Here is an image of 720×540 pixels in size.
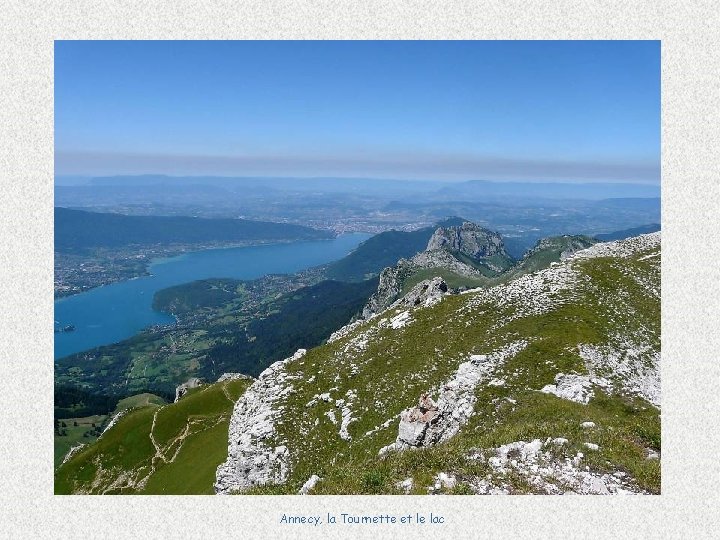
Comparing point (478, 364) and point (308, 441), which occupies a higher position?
point (478, 364)

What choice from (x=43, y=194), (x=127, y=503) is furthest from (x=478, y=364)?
(x=43, y=194)

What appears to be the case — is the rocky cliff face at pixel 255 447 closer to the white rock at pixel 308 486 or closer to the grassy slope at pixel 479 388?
the grassy slope at pixel 479 388

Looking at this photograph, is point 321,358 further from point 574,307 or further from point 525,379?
point 574,307

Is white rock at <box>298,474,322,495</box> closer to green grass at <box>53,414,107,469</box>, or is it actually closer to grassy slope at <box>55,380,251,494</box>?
grassy slope at <box>55,380,251,494</box>

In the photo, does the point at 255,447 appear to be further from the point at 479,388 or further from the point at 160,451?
the point at 160,451

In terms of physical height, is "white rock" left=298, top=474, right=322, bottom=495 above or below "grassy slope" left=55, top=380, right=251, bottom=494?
above

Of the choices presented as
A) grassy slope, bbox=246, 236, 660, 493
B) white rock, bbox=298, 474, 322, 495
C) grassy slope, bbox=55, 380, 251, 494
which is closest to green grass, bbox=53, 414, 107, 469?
grassy slope, bbox=55, 380, 251, 494
